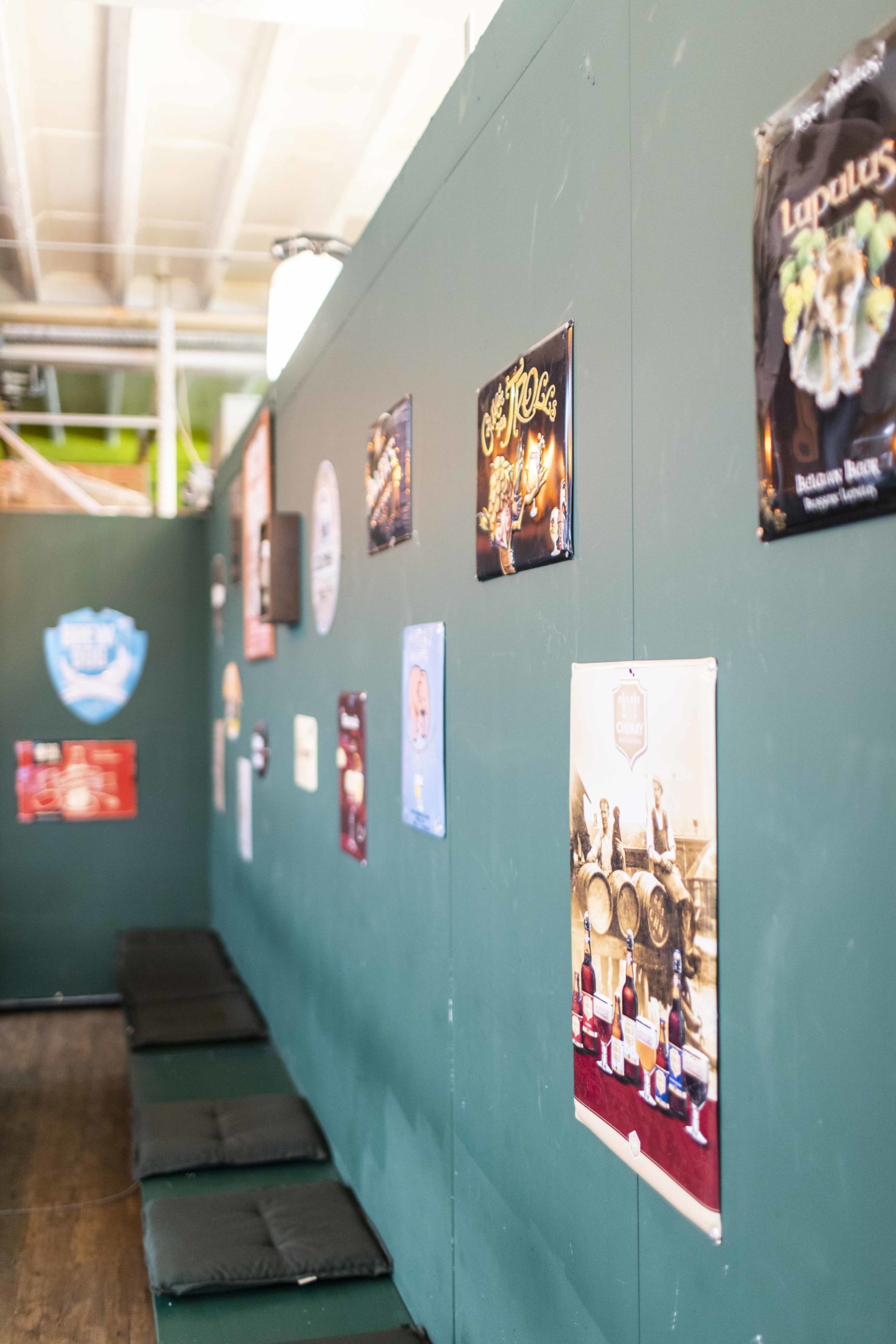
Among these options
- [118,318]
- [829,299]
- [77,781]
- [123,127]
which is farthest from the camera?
[118,318]

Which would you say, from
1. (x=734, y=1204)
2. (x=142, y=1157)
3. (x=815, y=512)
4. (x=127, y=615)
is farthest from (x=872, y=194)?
(x=127, y=615)

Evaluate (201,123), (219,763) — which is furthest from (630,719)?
(219,763)

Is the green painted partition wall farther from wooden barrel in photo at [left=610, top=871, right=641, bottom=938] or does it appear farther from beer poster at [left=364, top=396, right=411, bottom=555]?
wooden barrel in photo at [left=610, top=871, right=641, bottom=938]

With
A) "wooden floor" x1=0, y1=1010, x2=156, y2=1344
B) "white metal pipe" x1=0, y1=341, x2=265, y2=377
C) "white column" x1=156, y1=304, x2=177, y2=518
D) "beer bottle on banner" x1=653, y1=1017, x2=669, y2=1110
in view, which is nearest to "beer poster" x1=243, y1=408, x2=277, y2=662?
"white column" x1=156, y1=304, x2=177, y2=518

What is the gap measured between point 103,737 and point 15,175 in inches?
104

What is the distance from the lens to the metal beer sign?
4.44 feet

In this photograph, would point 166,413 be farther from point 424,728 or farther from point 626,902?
point 626,902

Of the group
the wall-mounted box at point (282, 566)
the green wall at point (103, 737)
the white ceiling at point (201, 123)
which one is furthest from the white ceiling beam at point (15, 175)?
the wall-mounted box at point (282, 566)

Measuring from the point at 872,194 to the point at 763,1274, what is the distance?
0.98m

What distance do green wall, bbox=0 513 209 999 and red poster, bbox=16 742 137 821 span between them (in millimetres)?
45

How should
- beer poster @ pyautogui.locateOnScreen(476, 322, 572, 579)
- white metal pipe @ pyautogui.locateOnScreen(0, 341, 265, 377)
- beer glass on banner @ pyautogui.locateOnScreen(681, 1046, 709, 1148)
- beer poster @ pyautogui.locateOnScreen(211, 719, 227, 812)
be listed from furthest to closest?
white metal pipe @ pyautogui.locateOnScreen(0, 341, 265, 377), beer poster @ pyautogui.locateOnScreen(211, 719, 227, 812), beer poster @ pyautogui.locateOnScreen(476, 322, 572, 579), beer glass on banner @ pyautogui.locateOnScreen(681, 1046, 709, 1148)

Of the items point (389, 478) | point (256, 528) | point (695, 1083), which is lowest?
point (695, 1083)

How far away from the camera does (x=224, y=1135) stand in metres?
3.21

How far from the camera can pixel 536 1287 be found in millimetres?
1686
